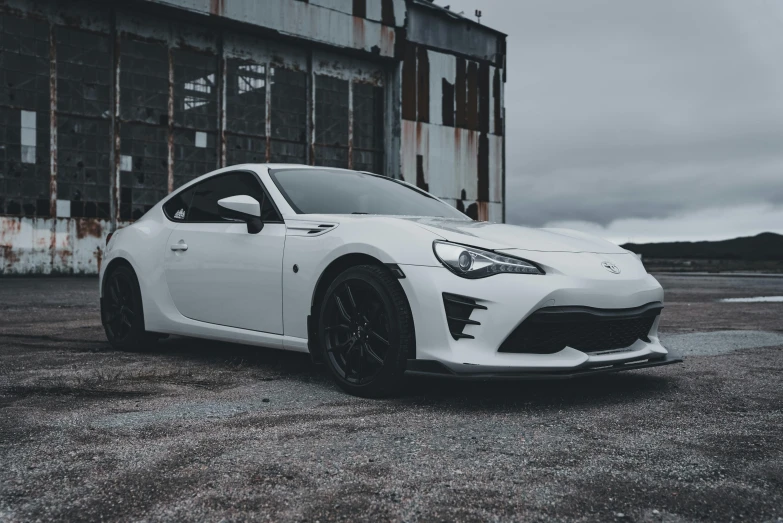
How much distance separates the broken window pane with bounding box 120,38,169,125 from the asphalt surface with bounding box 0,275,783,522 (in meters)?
12.8

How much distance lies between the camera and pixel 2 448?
2.77 metres

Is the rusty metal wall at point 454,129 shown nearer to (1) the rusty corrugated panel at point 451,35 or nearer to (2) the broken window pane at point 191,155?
(1) the rusty corrugated panel at point 451,35

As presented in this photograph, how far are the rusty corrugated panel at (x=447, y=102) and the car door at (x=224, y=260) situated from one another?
1614cm

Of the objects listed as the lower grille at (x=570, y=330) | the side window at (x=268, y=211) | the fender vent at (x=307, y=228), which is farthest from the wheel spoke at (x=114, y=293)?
the lower grille at (x=570, y=330)

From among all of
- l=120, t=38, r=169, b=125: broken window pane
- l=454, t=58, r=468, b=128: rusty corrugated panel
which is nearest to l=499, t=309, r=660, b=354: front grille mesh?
l=120, t=38, r=169, b=125: broken window pane

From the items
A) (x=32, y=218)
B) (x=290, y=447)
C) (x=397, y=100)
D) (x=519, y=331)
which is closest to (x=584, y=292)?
(x=519, y=331)

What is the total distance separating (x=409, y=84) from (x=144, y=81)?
6906 mm

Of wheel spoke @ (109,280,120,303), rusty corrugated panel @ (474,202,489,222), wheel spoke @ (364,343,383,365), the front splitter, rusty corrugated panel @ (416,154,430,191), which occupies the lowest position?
the front splitter

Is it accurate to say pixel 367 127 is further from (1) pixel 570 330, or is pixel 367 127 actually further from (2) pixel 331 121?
(1) pixel 570 330

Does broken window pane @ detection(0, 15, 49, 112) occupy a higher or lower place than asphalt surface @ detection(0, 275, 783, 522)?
higher

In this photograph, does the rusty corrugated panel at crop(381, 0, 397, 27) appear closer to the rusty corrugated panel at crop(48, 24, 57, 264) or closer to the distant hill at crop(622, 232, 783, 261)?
the rusty corrugated panel at crop(48, 24, 57, 264)

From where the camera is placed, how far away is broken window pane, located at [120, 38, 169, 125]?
16438 mm

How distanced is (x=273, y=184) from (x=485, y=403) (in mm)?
1924

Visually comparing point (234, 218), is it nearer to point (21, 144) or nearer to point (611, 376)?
point (611, 376)
